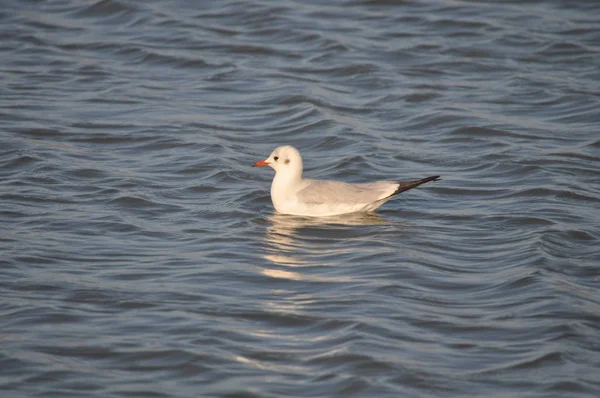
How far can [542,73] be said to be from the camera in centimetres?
1398

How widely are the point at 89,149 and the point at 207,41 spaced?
4.33 m

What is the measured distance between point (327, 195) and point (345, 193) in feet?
0.55

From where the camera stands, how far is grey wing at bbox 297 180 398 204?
945cm

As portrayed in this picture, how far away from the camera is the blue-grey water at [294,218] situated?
6.52 meters

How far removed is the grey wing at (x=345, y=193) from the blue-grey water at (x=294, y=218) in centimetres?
23

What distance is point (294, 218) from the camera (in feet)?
31.6

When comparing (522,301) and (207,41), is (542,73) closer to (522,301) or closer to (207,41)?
(207,41)

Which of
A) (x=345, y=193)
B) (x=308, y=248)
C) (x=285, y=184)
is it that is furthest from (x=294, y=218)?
(x=308, y=248)

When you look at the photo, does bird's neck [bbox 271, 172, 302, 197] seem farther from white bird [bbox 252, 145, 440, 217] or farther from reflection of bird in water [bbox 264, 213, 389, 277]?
reflection of bird in water [bbox 264, 213, 389, 277]

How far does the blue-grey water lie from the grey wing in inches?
9.0

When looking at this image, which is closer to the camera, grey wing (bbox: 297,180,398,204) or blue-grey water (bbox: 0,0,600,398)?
blue-grey water (bbox: 0,0,600,398)

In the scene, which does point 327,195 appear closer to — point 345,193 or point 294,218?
point 345,193

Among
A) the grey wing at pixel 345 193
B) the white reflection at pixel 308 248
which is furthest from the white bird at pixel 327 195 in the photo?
the white reflection at pixel 308 248

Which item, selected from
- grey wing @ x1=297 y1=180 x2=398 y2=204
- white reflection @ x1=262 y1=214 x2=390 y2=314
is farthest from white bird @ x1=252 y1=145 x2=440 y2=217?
white reflection @ x1=262 y1=214 x2=390 y2=314
